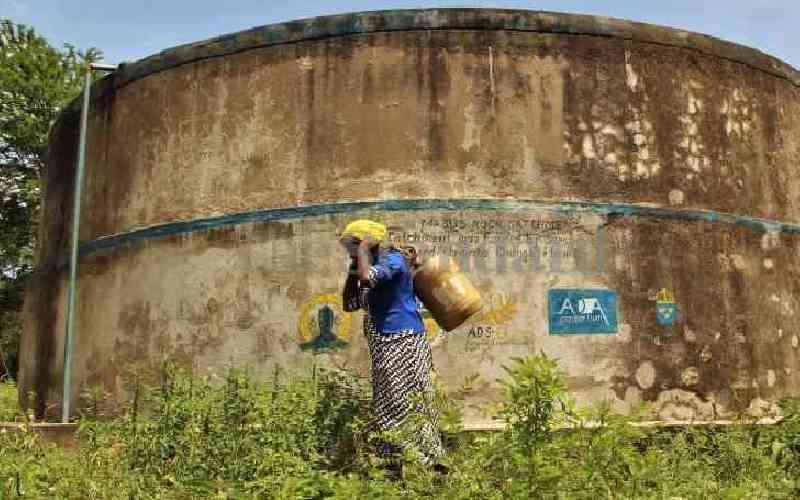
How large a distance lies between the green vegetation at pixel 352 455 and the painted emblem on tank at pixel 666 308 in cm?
119

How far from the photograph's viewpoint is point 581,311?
6.98m

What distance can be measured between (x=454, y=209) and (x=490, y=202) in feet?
0.97

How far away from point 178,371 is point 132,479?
2.51m

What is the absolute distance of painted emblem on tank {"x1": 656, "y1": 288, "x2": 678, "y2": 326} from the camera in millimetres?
7121

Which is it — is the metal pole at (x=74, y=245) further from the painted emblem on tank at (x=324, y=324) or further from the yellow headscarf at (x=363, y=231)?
the yellow headscarf at (x=363, y=231)

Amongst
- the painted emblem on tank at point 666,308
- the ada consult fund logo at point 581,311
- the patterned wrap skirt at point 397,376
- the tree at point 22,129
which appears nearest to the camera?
the patterned wrap skirt at point 397,376

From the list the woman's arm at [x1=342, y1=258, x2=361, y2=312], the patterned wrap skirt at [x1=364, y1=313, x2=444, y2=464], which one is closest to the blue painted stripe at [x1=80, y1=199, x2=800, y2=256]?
the woman's arm at [x1=342, y1=258, x2=361, y2=312]

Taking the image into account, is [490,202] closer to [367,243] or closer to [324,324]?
[324,324]

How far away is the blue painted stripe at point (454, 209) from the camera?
704cm

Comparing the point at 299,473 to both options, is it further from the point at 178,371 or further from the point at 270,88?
the point at 270,88

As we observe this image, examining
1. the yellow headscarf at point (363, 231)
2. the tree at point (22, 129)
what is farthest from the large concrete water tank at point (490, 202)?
the tree at point (22, 129)

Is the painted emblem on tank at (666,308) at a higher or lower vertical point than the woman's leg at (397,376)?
higher

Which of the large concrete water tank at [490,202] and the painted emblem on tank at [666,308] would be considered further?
the painted emblem on tank at [666,308]

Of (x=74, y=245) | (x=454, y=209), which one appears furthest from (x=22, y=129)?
(x=454, y=209)
